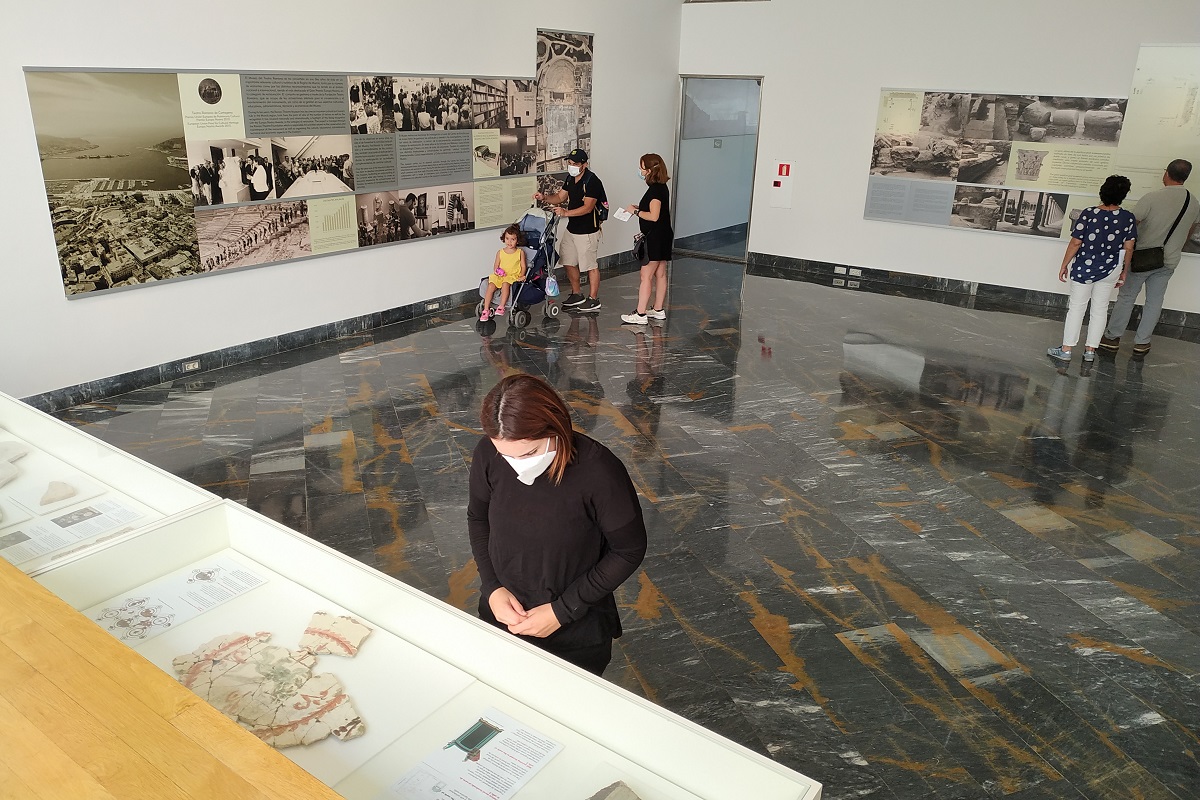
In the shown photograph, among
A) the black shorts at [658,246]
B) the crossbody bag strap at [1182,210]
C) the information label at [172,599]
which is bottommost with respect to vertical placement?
the information label at [172,599]

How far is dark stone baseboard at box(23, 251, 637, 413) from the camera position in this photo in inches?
265

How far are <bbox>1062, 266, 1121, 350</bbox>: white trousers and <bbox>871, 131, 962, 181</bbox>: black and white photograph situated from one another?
3.38 metres

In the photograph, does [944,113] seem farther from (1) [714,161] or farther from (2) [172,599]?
(2) [172,599]

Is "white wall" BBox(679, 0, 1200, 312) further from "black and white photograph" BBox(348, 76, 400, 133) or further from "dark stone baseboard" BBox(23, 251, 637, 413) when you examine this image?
"black and white photograph" BBox(348, 76, 400, 133)

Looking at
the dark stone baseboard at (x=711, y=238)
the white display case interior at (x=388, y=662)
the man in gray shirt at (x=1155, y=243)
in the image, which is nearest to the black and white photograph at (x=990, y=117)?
the man in gray shirt at (x=1155, y=243)

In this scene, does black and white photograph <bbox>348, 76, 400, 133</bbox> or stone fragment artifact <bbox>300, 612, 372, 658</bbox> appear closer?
stone fragment artifact <bbox>300, 612, 372, 658</bbox>

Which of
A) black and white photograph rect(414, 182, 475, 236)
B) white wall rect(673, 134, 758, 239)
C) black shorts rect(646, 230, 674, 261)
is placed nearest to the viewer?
black shorts rect(646, 230, 674, 261)

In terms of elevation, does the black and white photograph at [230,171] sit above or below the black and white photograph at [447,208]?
above

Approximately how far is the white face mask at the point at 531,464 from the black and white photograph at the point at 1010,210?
34.3 ft

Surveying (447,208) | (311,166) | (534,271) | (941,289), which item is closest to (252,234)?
(311,166)

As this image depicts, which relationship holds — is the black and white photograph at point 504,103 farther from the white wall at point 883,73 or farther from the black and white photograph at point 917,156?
the black and white photograph at point 917,156

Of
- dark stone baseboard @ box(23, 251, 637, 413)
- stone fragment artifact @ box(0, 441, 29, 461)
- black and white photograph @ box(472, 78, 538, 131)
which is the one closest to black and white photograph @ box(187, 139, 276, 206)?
dark stone baseboard @ box(23, 251, 637, 413)

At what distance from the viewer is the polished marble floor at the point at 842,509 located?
3561 mm

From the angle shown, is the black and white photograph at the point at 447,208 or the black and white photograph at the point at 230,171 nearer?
the black and white photograph at the point at 230,171
